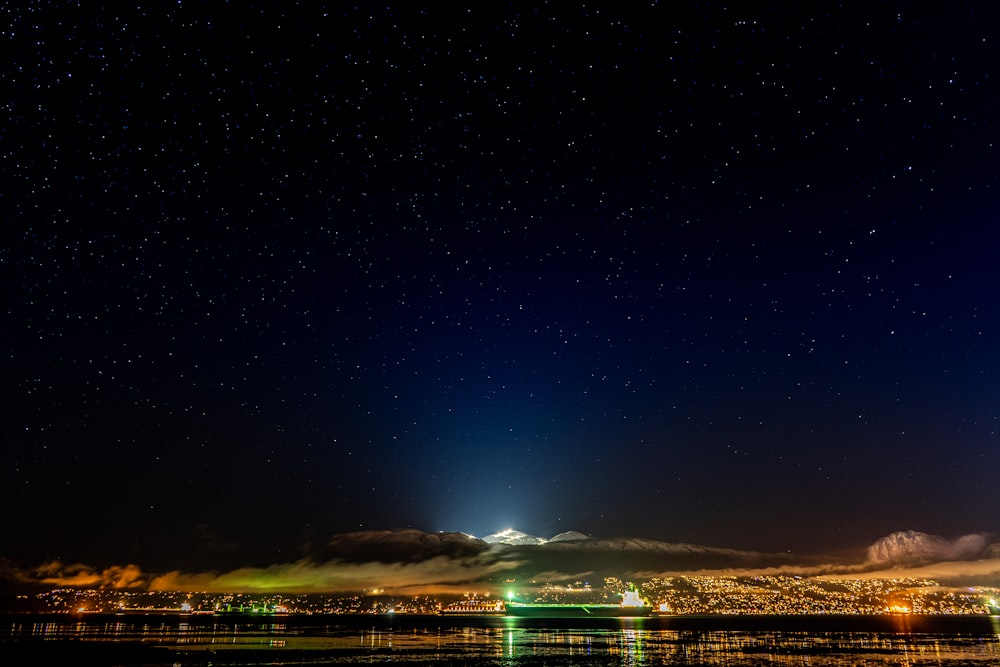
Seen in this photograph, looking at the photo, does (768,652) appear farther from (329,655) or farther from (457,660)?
(329,655)

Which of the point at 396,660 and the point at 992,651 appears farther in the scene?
the point at 992,651

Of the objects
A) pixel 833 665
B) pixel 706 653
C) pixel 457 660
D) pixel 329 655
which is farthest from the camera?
pixel 706 653

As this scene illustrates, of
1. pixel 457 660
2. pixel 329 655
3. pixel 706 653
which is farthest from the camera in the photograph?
pixel 706 653

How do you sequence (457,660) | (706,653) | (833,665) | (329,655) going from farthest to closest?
(706,653) < (329,655) < (457,660) < (833,665)

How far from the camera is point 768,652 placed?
73875 mm

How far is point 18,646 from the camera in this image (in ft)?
246

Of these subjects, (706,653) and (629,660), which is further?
(706,653)

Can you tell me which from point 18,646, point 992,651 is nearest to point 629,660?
point 992,651

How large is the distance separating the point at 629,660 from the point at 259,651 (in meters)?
35.6

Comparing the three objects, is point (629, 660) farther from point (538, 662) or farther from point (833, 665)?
point (833, 665)

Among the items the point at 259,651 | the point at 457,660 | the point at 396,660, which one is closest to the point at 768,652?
the point at 457,660

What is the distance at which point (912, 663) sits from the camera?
5962 centimetres

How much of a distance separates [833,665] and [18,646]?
79666 mm

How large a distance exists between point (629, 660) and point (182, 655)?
38.9m
